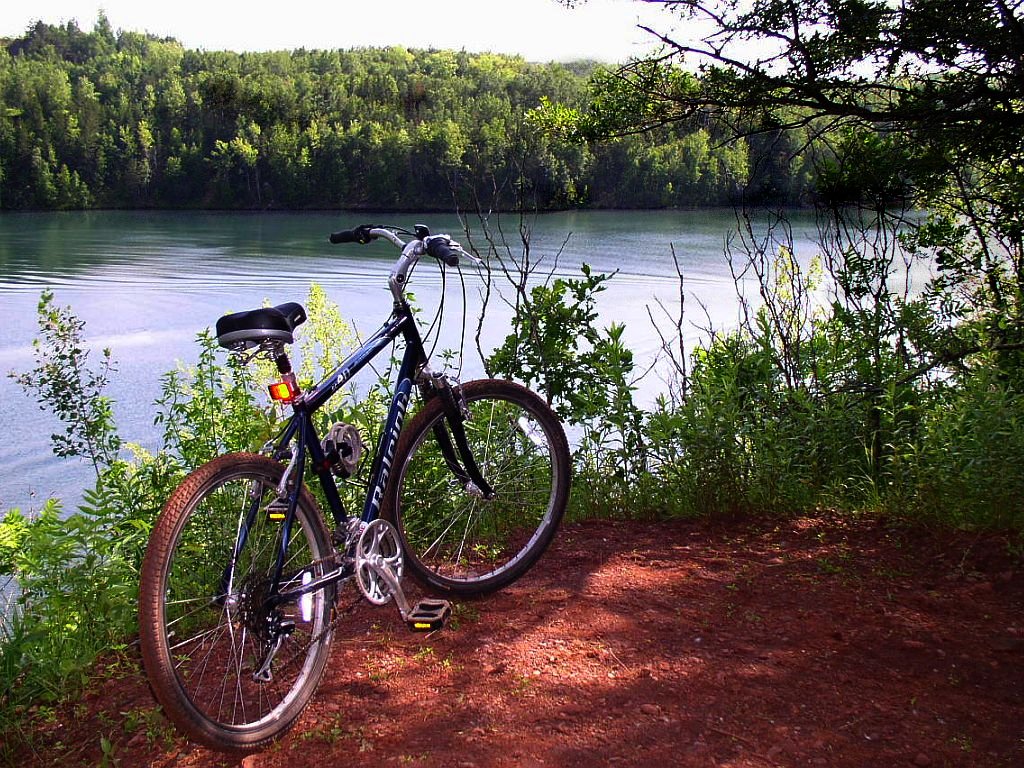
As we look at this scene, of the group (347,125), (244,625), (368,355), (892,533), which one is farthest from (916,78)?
(347,125)

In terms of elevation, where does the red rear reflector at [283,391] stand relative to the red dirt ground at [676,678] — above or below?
above

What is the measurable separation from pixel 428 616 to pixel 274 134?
6414 centimetres

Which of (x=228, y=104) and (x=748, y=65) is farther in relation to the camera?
(x=228, y=104)

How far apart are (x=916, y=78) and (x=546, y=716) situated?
343cm

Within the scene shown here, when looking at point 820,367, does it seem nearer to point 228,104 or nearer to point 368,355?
Result: point 368,355

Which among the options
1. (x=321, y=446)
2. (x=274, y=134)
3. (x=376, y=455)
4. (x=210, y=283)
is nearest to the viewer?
(x=321, y=446)

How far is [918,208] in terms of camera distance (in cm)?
556

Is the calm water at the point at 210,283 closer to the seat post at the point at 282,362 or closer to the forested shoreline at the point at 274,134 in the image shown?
the seat post at the point at 282,362

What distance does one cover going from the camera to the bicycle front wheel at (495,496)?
345cm

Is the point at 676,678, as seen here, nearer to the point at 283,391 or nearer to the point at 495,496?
the point at 495,496

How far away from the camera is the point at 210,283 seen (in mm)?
27500

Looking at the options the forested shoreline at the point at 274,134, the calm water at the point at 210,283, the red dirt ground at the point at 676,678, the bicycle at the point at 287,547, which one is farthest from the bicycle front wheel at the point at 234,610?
the forested shoreline at the point at 274,134

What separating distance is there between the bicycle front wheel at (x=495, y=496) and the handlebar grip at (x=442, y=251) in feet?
1.82

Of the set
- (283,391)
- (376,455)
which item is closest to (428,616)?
(376,455)
